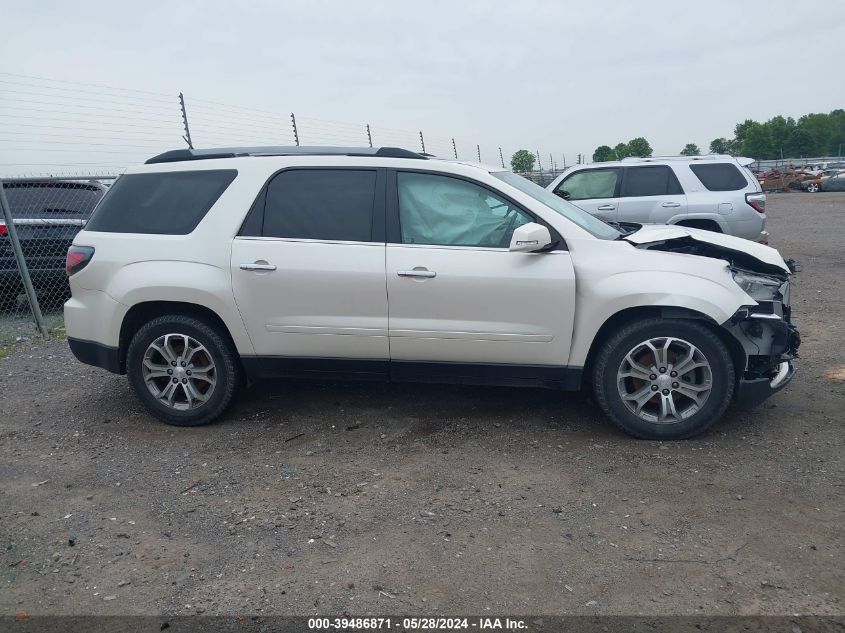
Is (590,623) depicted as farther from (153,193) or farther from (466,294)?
(153,193)

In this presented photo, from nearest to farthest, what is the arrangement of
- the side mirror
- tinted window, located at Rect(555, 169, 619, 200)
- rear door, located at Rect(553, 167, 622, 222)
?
1. the side mirror
2. rear door, located at Rect(553, 167, 622, 222)
3. tinted window, located at Rect(555, 169, 619, 200)

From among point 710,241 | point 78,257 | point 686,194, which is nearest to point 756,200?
point 686,194

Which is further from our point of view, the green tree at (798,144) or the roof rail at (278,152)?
the green tree at (798,144)

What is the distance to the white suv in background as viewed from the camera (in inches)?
396

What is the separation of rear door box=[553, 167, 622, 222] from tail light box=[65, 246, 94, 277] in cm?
748

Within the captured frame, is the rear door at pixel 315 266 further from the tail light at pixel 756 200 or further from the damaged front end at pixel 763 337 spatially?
the tail light at pixel 756 200

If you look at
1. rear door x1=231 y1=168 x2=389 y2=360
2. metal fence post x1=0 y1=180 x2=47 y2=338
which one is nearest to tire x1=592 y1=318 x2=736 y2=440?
rear door x1=231 y1=168 x2=389 y2=360

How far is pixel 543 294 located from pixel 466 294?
48 cm

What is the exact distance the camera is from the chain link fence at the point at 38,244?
7906 mm

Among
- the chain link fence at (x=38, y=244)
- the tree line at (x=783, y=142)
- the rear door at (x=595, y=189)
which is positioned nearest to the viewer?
the chain link fence at (x=38, y=244)

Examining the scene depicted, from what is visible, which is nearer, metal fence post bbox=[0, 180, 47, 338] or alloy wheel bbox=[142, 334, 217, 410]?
alloy wheel bbox=[142, 334, 217, 410]

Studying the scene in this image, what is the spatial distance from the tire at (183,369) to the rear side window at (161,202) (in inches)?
25.5

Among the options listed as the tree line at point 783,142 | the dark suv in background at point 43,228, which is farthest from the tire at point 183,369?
the tree line at point 783,142

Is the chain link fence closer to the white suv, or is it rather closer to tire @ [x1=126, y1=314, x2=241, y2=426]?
the white suv
